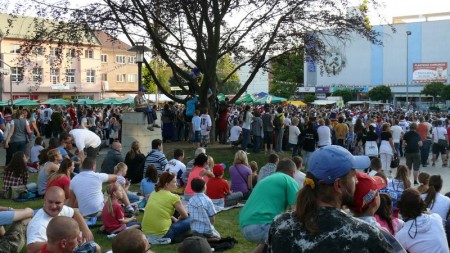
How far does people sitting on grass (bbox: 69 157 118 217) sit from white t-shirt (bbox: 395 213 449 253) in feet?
14.8

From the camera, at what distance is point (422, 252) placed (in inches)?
198

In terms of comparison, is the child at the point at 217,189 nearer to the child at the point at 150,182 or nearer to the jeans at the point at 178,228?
the child at the point at 150,182

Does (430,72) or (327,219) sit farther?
(430,72)

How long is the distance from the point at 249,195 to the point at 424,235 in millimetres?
4914

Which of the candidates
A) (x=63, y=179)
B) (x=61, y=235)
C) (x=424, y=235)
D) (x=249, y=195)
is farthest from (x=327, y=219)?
(x=249, y=195)

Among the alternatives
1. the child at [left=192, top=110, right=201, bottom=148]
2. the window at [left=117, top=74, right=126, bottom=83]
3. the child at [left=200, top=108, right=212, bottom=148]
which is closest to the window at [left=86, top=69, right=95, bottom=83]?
the window at [left=117, top=74, right=126, bottom=83]

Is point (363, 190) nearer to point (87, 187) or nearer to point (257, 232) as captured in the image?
point (257, 232)

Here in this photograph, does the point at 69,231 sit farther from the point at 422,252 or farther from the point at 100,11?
the point at 100,11

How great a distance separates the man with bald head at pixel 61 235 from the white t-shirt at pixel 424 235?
3.16 m

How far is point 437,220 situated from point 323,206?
3.02 meters

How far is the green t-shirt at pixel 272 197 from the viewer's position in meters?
4.94

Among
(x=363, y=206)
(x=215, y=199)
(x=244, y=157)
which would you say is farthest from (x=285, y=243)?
(x=244, y=157)

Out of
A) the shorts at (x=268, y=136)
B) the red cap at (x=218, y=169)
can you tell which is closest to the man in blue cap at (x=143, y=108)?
the shorts at (x=268, y=136)

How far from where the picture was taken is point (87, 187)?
803cm
